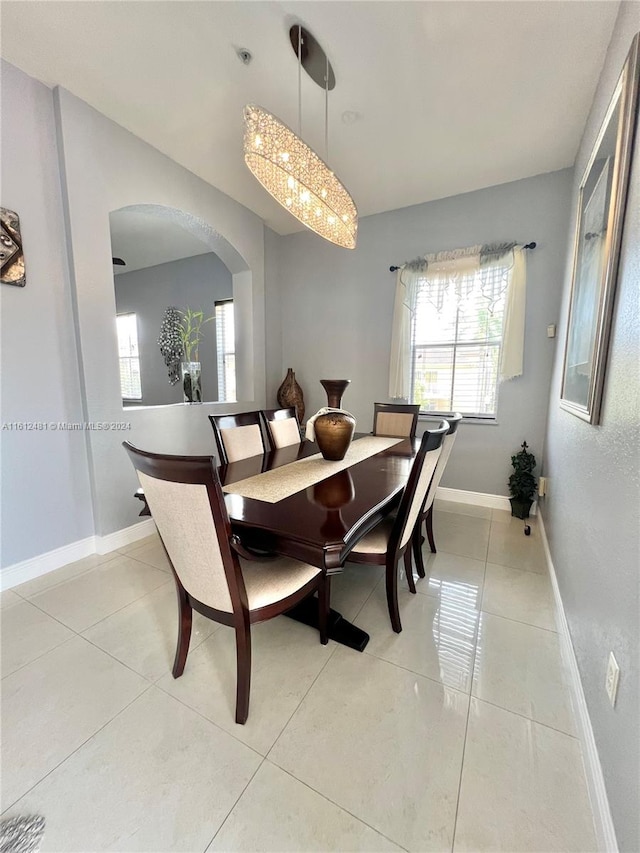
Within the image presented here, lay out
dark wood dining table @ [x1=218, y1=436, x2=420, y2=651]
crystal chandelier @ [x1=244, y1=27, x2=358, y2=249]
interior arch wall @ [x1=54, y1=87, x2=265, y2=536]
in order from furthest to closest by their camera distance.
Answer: interior arch wall @ [x1=54, y1=87, x2=265, y2=536]
crystal chandelier @ [x1=244, y1=27, x2=358, y2=249]
dark wood dining table @ [x1=218, y1=436, x2=420, y2=651]

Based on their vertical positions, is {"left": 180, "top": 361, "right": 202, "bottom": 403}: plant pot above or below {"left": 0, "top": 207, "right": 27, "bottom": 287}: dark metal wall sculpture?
below

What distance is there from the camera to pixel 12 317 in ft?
6.38

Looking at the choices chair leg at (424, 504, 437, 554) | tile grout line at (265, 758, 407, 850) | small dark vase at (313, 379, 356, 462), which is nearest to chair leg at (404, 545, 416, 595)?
chair leg at (424, 504, 437, 554)

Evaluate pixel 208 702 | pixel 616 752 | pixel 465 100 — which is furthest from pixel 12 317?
pixel 616 752

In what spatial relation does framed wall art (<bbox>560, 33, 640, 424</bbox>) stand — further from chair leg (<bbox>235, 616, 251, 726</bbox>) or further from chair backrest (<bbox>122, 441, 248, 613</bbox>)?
chair leg (<bbox>235, 616, 251, 726</bbox>)

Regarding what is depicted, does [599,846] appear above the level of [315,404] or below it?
below

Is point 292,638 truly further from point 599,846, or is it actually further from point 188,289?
point 188,289

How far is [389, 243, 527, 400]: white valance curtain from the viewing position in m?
2.88

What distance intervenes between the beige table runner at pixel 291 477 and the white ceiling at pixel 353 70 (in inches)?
87.1

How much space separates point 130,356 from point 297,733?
5.72 meters

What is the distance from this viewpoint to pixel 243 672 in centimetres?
118

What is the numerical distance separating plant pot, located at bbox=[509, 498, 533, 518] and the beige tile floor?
116 centimetres

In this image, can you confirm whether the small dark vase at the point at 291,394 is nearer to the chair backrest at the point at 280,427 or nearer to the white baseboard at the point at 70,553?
the chair backrest at the point at 280,427

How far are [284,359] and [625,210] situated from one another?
342cm
